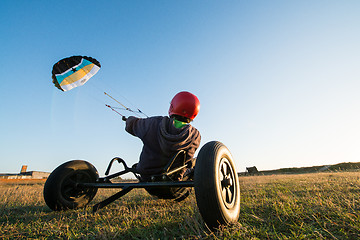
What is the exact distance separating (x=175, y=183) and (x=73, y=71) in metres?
8.41

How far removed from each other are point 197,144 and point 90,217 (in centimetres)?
190

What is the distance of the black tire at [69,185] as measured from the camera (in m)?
2.85

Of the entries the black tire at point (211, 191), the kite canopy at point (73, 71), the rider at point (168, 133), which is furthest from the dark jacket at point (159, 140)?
the kite canopy at point (73, 71)

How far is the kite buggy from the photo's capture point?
164 centimetres

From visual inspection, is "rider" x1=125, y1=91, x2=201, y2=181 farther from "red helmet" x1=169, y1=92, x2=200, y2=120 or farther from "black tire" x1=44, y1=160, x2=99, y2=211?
"black tire" x1=44, y1=160, x2=99, y2=211

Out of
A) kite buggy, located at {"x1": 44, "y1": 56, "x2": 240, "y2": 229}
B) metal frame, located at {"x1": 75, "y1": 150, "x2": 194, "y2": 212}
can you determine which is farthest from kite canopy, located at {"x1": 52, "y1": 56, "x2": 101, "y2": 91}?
metal frame, located at {"x1": 75, "y1": 150, "x2": 194, "y2": 212}

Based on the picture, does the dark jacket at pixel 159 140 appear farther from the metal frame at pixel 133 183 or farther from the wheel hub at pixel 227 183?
the wheel hub at pixel 227 183

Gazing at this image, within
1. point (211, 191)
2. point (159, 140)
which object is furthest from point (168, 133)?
point (211, 191)

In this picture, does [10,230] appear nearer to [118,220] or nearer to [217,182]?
[118,220]

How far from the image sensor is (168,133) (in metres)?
2.85

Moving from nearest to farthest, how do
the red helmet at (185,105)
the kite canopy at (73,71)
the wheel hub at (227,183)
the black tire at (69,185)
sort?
the wheel hub at (227,183), the black tire at (69,185), the red helmet at (185,105), the kite canopy at (73,71)

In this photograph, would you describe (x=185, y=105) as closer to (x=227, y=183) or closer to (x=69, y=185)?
(x=227, y=183)

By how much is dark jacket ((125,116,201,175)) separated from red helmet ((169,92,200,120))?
0.60ft

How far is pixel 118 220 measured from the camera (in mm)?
2295
